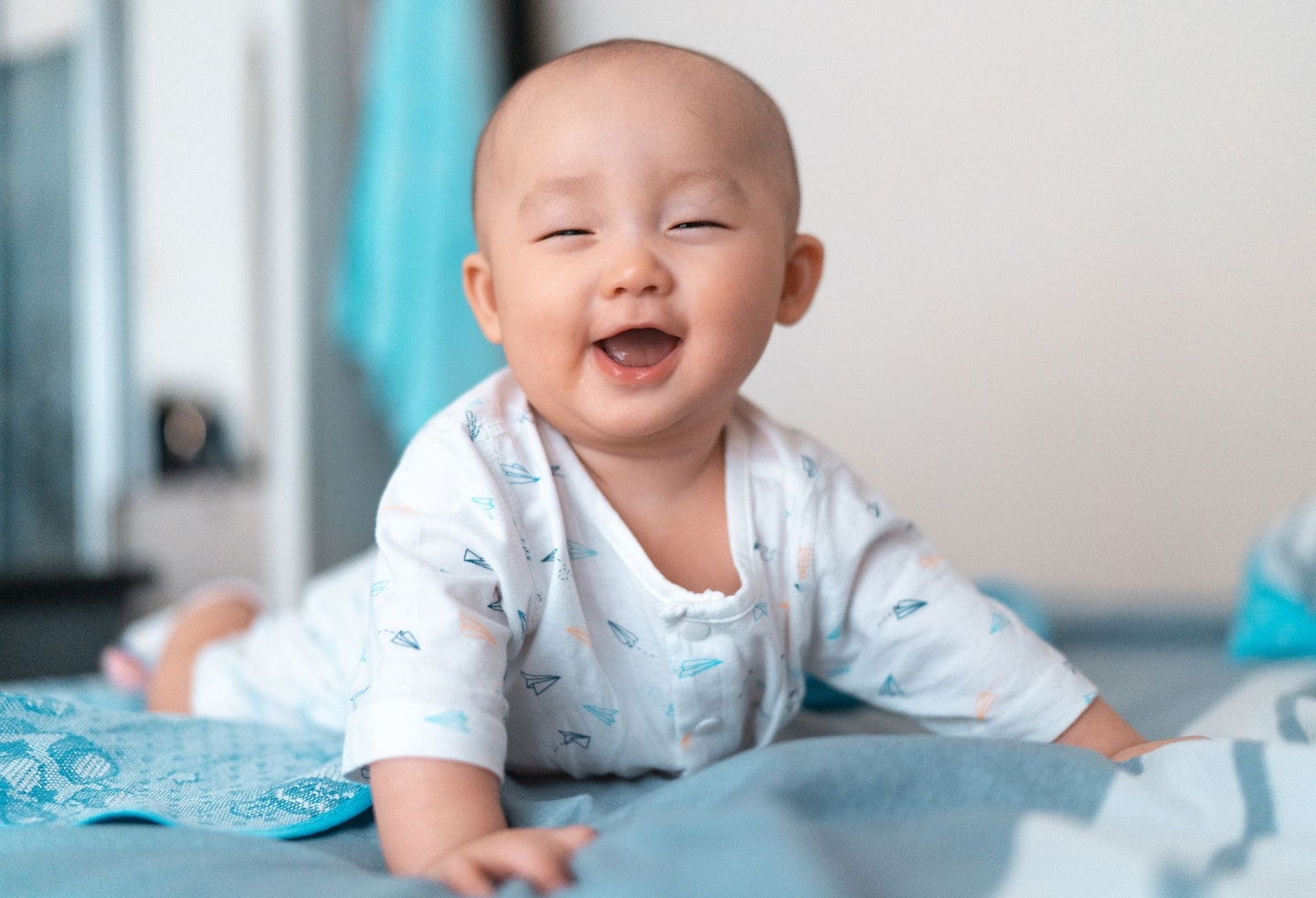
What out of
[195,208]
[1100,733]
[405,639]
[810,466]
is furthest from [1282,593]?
[195,208]

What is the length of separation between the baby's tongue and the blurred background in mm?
1063

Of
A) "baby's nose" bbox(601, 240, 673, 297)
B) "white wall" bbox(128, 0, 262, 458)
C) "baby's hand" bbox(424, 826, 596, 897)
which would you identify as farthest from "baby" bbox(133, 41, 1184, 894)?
"white wall" bbox(128, 0, 262, 458)

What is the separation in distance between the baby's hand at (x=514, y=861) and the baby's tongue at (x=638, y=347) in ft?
1.08

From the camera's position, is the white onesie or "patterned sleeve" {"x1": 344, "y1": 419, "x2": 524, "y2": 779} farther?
the white onesie

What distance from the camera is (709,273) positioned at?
760 mm

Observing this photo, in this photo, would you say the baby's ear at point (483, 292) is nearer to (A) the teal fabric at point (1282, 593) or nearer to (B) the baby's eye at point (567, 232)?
(B) the baby's eye at point (567, 232)

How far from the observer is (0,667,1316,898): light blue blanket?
44 cm

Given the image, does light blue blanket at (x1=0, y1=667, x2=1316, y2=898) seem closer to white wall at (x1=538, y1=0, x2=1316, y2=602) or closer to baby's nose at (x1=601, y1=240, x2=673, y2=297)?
baby's nose at (x1=601, y1=240, x2=673, y2=297)

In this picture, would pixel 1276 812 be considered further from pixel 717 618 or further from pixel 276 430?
pixel 276 430

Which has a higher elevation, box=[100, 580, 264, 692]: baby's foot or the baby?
the baby

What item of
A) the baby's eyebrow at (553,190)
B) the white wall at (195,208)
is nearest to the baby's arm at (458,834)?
the baby's eyebrow at (553,190)

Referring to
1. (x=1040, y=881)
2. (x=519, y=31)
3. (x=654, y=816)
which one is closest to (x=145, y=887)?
(x=654, y=816)

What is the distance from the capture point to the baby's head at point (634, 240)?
750 mm

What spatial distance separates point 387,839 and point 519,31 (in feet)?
6.71
